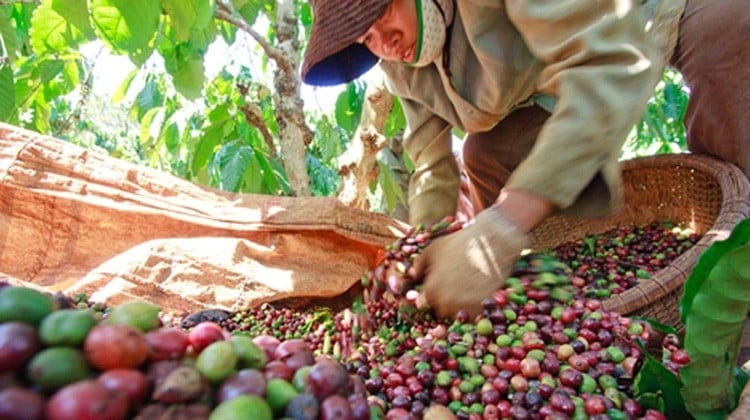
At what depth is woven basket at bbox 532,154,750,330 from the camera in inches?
68.8

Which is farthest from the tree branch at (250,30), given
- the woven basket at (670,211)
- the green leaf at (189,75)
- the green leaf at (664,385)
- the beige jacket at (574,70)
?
the green leaf at (664,385)

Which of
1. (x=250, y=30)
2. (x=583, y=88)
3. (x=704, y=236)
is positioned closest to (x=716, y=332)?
(x=583, y=88)

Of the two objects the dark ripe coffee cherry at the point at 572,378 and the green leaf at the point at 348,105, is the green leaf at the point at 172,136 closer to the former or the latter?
the green leaf at the point at 348,105

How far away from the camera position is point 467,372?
3.85ft


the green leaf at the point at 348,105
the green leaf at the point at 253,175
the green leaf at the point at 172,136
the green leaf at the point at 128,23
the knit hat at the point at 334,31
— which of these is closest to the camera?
the knit hat at the point at 334,31

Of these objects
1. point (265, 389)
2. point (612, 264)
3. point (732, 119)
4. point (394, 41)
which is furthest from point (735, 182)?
point (265, 389)

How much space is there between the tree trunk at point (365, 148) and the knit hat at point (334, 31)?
3.18ft

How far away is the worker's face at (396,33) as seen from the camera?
1665mm

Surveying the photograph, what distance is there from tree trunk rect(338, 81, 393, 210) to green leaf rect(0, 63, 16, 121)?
5.22 feet

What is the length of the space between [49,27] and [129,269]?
4.01ft

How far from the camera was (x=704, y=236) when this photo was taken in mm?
1880

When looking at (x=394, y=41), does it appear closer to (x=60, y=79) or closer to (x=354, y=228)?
(x=354, y=228)

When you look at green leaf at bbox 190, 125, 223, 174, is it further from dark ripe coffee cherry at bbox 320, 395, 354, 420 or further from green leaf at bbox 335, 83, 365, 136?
dark ripe coffee cherry at bbox 320, 395, 354, 420

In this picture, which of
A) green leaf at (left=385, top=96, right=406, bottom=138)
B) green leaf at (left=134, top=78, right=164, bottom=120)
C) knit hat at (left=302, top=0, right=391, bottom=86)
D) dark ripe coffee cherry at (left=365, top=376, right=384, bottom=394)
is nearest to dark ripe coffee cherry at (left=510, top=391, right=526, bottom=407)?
dark ripe coffee cherry at (left=365, top=376, right=384, bottom=394)
